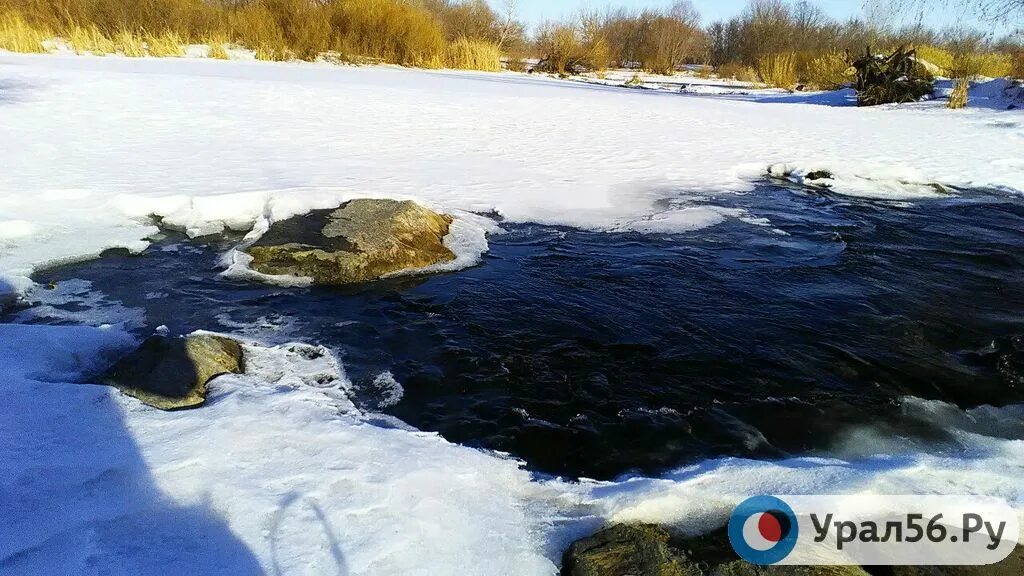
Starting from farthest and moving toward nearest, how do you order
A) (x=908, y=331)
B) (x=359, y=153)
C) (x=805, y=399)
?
1. (x=359, y=153)
2. (x=908, y=331)
3. (x=805, y=399)

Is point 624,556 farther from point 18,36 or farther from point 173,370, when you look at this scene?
point 18,36

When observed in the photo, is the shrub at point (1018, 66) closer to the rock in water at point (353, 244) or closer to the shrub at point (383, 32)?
the shrub at point (383, 32)

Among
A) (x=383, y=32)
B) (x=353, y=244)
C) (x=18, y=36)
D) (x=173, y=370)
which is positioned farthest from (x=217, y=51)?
(x=173, y=370)

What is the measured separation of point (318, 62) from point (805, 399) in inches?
714

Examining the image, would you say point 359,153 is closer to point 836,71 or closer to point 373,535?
point 373,535

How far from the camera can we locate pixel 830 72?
61.9 ft

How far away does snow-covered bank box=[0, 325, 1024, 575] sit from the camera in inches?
68.1

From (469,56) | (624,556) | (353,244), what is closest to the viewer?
(624,556)

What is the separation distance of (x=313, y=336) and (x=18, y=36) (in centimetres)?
1580

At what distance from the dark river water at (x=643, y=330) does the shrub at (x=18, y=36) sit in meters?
13.8

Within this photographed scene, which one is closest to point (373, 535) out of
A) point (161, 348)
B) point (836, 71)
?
point (161, 348)

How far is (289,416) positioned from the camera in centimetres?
243

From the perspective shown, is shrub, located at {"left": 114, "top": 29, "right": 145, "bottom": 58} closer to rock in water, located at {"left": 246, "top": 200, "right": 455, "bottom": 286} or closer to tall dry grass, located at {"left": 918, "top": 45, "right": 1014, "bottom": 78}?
rock in water, located at {"left": 246, "top": 200, "right": 455, "bottom": 286}

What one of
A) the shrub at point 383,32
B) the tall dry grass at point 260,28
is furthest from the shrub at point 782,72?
the shrub at point 383,32
